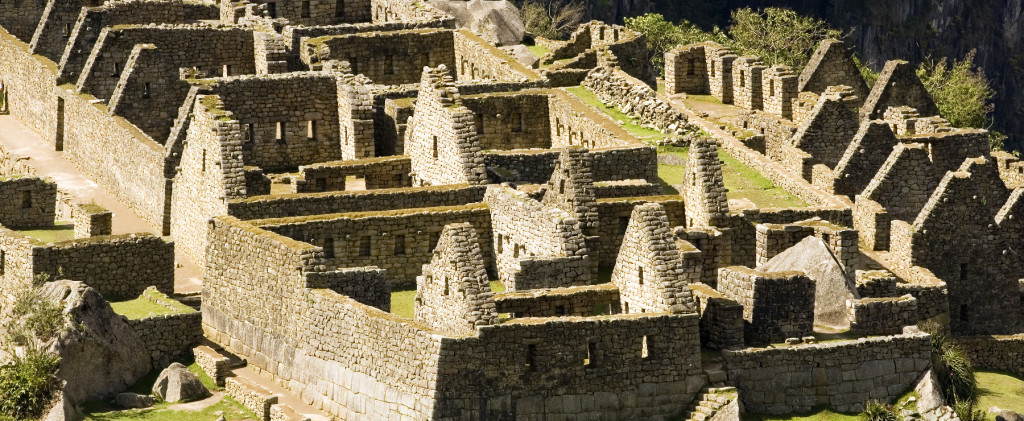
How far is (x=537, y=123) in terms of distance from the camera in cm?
7725

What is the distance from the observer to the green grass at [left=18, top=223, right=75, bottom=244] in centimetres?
6944

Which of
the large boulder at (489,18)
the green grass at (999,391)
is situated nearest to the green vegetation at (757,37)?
the large boulder at (489,18)

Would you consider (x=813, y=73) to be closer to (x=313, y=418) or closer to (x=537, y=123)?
(x=537, y=123)

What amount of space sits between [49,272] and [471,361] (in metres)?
12.1

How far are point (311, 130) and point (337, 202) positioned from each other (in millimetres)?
8950

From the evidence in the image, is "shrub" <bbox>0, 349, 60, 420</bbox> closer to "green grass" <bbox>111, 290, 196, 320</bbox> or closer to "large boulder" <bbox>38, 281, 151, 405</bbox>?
"large boulder" <bbox>38, 281, 151, 405</bbox>

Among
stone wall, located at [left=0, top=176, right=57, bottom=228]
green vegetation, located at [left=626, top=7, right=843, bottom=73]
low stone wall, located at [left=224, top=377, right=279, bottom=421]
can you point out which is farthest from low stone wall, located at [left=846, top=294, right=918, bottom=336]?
green vegetation, located at [left=626, top=7, right=843, bottom=73]

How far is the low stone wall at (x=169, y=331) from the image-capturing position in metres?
64.3

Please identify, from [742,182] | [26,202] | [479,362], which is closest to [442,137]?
[742,182]

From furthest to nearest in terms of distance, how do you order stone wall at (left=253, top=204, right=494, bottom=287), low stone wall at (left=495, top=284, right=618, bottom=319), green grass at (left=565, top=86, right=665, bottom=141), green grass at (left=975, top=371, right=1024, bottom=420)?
green grass at (left=565, top=86, right=665, bottom=141) → stone wall at (left=253, top=204, right=494, bottom=287) → green grass at (left=975, top=371, right=1024, bottom=420) → low stone wall at (left=495, top=284, right=618, bottom=319)

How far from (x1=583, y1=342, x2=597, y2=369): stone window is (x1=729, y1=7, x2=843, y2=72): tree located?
134 feet

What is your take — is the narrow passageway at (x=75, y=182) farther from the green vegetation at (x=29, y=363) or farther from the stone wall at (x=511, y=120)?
the stone wall at (x=511, y=120)

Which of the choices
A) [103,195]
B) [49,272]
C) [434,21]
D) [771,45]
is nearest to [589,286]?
[49,272]

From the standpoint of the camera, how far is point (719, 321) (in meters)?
61.1
